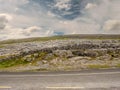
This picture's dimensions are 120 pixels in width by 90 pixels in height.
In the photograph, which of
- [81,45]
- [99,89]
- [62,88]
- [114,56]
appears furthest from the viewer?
[81,45]

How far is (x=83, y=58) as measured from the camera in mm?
25578

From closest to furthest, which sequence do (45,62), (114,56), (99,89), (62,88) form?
(99,89) < (62,88) < (45,62) < (114,56)

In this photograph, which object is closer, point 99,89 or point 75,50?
point 99,89

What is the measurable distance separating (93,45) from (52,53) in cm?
734

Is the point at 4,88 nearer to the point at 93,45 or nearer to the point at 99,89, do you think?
the point at 99,89

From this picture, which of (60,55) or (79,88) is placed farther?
(60,55)

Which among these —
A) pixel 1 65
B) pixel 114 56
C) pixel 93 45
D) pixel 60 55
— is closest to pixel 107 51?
pixel 114 56

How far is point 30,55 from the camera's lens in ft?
A: 88.9

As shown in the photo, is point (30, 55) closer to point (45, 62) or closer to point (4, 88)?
point (45, 62)

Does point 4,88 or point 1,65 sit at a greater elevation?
point 4,88

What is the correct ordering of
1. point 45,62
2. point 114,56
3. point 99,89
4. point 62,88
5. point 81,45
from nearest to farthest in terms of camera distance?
point 99,89 → point 62,88 → point 45,62 → point 114,56 → point 81,45

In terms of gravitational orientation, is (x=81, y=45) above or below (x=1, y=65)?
above

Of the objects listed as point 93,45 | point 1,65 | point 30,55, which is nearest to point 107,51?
point 93,45

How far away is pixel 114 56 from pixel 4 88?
20.3 meters
